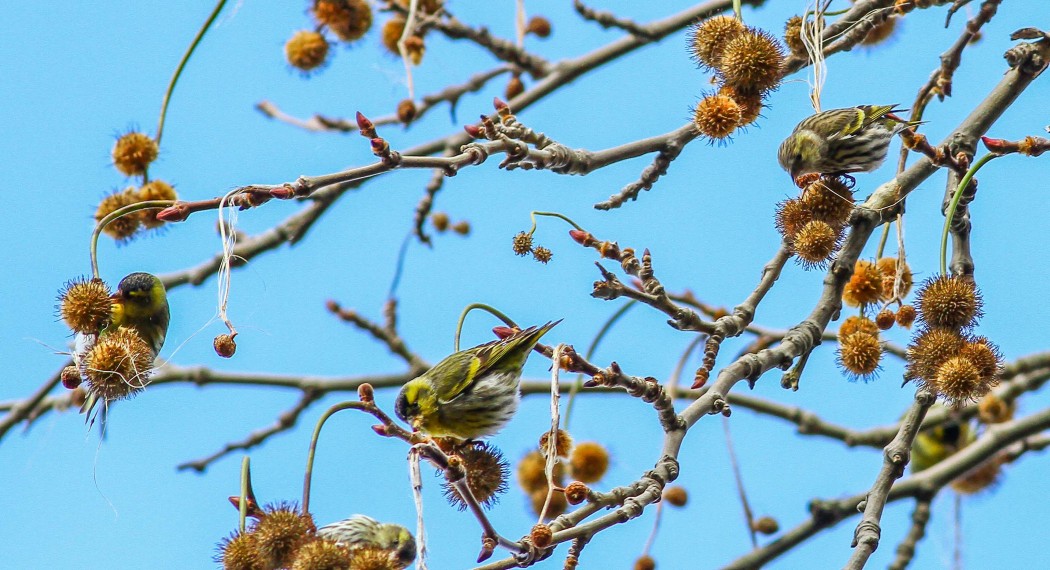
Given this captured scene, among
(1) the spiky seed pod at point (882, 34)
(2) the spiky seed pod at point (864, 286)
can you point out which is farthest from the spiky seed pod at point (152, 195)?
(1) the spiky seed pod at point (882, 34)

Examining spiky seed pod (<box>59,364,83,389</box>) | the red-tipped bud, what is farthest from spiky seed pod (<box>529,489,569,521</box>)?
the red-tipped bud

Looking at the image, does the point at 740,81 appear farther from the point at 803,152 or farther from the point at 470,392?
the point at 470,392

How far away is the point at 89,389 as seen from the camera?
11.9ft

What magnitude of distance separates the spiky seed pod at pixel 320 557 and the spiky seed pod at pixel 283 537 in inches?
4.2

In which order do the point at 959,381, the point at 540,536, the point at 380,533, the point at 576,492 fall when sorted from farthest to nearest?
the point at 380,533
the point at 959,381
the point at 576,492
the point at 540,536

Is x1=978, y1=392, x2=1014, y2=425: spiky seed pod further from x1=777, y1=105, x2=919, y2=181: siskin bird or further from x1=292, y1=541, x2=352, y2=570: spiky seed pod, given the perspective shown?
x1=292, y1=541, x2=352, y2=570: spiky seed pod

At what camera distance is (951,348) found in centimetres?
392

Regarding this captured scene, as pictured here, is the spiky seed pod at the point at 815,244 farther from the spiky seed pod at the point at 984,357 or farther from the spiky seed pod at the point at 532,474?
the spiky seed pod at the point at 532,474

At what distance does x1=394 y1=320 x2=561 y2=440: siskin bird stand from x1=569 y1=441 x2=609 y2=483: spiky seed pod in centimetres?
116

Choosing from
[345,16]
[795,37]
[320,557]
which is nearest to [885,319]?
[795,37]

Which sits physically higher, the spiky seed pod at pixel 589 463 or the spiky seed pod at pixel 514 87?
the spiky seed pod at pixel 514 87

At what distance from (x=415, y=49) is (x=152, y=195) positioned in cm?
182

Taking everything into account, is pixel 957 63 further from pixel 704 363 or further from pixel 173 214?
pixel 173 214

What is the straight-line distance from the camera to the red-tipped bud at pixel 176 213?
123 inches
